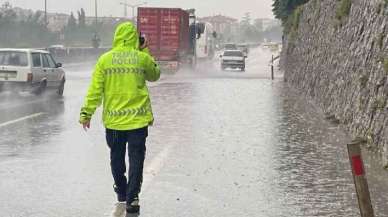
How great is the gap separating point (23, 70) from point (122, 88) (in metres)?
15.1

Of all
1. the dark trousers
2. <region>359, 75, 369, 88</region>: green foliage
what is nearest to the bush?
<region>359, 75, 369, 88</region>: green foliage

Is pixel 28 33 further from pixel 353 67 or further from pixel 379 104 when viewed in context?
pixel 379 104

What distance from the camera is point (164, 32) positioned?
128 feet

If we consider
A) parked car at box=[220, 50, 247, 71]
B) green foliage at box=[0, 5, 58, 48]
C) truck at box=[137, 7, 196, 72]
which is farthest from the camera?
green foliage at box=[0, 5, 58, 48]

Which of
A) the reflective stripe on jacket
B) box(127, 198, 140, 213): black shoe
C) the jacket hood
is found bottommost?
box(127, 198, 140, 213): black shoe

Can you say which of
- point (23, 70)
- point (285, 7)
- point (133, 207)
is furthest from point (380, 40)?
point (285, 7)

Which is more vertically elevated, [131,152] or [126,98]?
[126,98]

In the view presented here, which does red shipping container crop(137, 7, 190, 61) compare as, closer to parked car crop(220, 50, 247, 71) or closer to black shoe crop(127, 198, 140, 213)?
parked car crop(220, 50, 247, 71)

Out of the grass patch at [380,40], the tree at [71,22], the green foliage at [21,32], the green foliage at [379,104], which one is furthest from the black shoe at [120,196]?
the tree at [71,22]

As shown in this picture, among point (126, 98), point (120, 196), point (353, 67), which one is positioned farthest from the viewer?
point (353, 67)

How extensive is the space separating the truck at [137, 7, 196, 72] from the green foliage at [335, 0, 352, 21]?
20161 mm

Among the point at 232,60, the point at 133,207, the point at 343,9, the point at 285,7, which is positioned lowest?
the point at 232,60

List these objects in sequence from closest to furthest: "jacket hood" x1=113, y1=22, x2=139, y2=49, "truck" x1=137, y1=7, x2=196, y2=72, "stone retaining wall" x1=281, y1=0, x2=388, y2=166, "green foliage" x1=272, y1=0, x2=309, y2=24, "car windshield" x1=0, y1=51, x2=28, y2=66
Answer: "jacket hood" x1=113, y1=22, x2=139, y2=49, "stone retaining wall" x1=281, y1=0, x2=388, y2=166, "car windshield" x1=0, y1=51, x2=28, y2=66, "truck" x1=137, y1=7, x2=196, y2=72, "green foliage" x1=272, y1=0, x2=309, y2=24

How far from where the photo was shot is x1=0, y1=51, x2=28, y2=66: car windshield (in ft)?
71.6
